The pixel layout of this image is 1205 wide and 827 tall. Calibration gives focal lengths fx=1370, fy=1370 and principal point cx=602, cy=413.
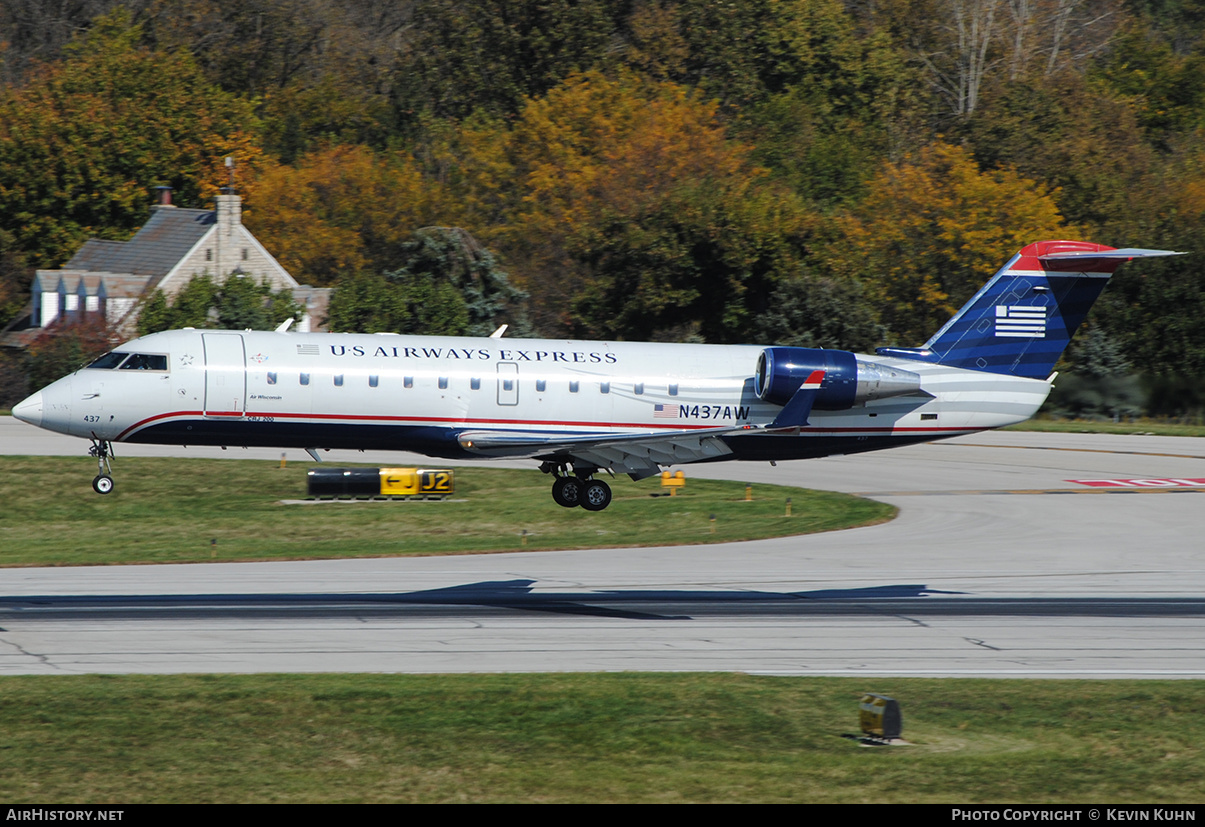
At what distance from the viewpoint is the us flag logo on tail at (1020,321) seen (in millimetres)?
35812

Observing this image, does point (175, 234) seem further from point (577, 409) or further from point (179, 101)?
point (577, 409)

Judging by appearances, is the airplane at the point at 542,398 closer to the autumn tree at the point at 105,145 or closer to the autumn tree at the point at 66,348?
the autumn tree at the point at 66,348

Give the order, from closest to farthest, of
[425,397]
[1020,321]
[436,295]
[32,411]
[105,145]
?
1. [32,411]
2. [425,397]
3. [1020,321]
4. [436,295]
5. [105,145]

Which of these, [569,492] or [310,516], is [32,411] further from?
[310,516]

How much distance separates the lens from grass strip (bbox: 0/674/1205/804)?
823 inches

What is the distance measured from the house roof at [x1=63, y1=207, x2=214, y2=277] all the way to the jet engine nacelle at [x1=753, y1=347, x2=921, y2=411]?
2216 inches

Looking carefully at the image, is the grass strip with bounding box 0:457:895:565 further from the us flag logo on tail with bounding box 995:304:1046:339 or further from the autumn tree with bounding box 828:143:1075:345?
the autumn tree with bounding box 828:143:1075:345

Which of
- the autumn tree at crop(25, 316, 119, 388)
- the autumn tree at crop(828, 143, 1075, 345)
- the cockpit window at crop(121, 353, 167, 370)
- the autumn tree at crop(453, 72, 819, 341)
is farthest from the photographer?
the autumn tree at crop(828, 143, 1075, 345)

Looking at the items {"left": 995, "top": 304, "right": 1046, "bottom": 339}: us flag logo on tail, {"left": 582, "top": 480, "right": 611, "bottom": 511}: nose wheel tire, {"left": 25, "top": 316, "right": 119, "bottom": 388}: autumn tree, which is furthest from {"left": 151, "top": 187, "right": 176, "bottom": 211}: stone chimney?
{"left": 995, "top": 304, "right": 1046, "bottom": 339}: us flag logo on tail

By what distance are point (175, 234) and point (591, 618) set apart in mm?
58204

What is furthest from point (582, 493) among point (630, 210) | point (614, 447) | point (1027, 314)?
point (630, 210)

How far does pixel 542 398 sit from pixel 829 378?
6895 mm

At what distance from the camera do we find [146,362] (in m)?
31.3
